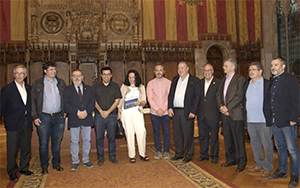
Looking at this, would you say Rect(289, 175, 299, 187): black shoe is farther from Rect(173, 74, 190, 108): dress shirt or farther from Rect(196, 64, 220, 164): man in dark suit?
Rect(173, 74, 190, 108): dress shirt

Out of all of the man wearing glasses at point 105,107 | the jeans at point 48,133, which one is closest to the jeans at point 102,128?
the man wearing glasses at point 105,107

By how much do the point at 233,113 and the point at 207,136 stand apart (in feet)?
2.59

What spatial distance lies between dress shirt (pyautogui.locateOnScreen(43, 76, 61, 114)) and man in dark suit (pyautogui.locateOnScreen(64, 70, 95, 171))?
0.41 feet

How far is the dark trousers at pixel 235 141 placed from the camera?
147 inches

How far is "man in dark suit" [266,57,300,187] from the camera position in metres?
3.00

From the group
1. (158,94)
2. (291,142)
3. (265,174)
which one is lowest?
(265,174)

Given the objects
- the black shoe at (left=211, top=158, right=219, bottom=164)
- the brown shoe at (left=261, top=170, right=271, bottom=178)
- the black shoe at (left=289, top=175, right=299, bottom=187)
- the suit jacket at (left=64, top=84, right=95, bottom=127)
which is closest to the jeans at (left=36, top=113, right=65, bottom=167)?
the suit jacket at (left=64, top=84, right=95, bottom=127)

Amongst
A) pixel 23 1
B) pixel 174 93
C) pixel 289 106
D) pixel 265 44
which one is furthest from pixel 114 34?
pixel 289 106

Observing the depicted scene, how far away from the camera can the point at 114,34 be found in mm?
11180

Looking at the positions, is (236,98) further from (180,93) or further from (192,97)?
(180,93)

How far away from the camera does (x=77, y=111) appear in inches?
155

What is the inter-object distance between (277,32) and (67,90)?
976cm

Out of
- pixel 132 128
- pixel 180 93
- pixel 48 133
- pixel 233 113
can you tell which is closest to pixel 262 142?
pixel 233 113

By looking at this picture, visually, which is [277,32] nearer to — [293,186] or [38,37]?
[293,186]
